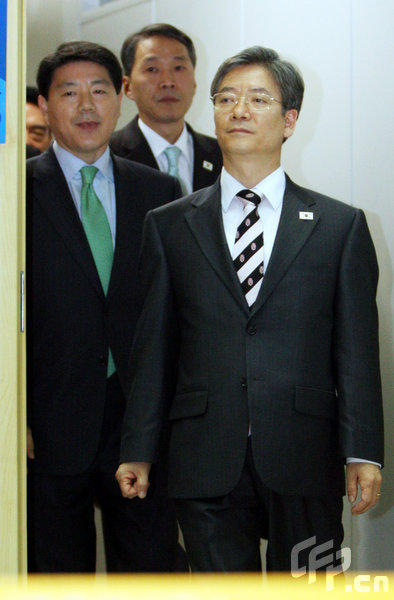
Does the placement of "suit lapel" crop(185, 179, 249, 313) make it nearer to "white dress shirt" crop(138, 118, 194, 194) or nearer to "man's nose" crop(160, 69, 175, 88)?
"white dress shirt" crop(138, 118, 194, 194)

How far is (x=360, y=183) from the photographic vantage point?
319cm

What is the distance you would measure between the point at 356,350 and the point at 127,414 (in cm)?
63

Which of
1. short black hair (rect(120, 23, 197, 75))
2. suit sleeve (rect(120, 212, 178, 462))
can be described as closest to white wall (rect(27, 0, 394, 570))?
short black hair (rect(120, 23, 197, 75))

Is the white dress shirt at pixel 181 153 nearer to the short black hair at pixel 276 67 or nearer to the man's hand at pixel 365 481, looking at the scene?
the short black hair at pixel 276 67

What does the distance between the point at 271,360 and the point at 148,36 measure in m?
1.61

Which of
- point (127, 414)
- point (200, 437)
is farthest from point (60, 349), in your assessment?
point (200, 437)

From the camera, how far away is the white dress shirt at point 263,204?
2.50 metres

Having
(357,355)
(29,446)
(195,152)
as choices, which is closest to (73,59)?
(195,152)

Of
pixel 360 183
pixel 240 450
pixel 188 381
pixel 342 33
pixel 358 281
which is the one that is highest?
pixel 342 33

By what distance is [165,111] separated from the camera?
3.41 m

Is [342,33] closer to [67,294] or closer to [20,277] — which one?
[67,294]

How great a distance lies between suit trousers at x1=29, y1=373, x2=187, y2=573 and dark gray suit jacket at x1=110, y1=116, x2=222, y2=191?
85cm

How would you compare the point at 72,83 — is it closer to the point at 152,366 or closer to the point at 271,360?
the point at 152,366

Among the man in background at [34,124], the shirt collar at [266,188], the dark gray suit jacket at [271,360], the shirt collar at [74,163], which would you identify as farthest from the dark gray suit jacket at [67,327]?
the man in background at [34,124]
